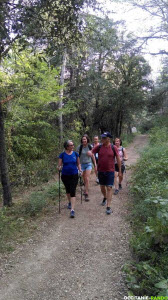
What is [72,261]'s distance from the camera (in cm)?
393

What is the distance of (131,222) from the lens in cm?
532

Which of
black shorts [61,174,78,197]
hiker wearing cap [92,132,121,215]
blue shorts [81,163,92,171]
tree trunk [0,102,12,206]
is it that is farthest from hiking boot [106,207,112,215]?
tree trunk [0,102,12,206]

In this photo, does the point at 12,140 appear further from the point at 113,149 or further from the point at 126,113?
the point at 126,113

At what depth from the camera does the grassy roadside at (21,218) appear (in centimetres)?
472

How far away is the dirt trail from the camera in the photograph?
321cm

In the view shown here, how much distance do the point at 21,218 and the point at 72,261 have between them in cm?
230

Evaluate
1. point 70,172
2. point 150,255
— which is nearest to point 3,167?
point 70,172

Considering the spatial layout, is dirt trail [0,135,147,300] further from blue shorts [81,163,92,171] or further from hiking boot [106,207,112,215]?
blue shorts [81,163,92,171]

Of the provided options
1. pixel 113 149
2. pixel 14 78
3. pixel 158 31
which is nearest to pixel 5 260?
pixel 113 149

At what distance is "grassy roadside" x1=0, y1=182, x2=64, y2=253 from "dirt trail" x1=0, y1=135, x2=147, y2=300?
0.85 feet

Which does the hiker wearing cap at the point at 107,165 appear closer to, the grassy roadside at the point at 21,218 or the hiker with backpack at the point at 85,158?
the hiker with backpack at the point at 85,158

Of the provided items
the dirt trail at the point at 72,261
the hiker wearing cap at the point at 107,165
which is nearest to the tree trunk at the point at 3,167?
the dirt trail at the point at 72,261

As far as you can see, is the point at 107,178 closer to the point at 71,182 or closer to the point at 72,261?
the point at 71,182

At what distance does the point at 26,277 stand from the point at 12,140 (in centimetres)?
651
